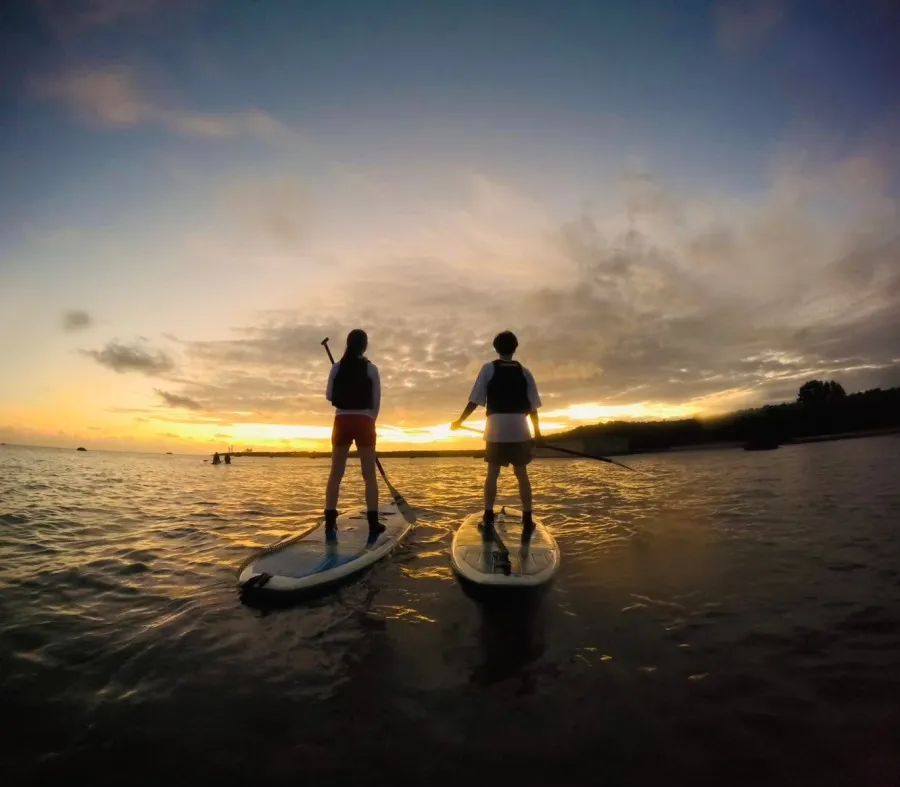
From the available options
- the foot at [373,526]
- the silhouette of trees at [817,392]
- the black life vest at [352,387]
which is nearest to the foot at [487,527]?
the foot at [373,526]

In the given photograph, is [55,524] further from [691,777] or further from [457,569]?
[691,777]

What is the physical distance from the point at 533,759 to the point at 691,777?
99 cm

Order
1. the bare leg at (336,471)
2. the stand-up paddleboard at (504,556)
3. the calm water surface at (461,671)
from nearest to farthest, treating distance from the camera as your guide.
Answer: the calm water surface at (461,671) < the stand-up paddleboard at (504,556) < the bare leg at (336,471)

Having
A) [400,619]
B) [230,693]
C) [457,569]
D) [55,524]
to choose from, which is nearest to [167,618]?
[230,693]

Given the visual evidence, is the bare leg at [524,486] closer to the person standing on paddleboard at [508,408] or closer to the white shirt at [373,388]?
the person standing on paddleboard at [508,408]

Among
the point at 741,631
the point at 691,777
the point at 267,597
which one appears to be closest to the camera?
the point at 691,777

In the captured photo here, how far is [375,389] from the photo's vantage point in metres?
8.06

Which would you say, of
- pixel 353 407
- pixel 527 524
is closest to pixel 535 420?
pixel 527 524

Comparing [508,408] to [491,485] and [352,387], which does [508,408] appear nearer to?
[491,485]

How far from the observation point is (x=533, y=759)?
3055 millimetres

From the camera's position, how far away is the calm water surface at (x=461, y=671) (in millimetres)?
3029

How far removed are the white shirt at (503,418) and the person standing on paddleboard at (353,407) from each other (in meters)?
1.84

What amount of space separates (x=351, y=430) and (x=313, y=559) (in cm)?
214

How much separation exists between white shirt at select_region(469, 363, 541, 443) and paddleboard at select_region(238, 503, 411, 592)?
9.41 ft
